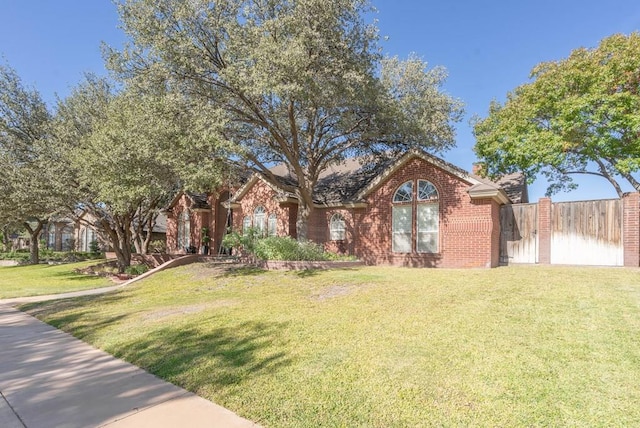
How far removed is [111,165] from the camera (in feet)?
49.2

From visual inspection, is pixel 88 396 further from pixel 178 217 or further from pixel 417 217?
pixel 178 217

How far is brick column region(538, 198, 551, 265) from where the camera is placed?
13.1 metres

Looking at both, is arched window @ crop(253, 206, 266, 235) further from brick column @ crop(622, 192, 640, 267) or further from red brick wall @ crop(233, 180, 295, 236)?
brick column @ crop(622, 192, 640, 267)

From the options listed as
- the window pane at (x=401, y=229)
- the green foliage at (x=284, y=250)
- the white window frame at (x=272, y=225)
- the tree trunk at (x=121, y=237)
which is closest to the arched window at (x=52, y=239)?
the tree trunk at (x=121, y=237)

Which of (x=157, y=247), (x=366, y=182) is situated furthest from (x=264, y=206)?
(x=157, y=247)

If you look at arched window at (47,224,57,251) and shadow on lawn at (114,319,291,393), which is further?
arched window at (47,224,57,251)

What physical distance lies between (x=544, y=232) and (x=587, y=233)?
1.25 metres

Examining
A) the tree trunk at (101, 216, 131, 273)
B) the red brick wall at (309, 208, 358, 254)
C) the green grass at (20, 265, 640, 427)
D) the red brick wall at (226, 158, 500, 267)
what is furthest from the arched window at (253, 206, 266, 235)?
the green grass at (20, 265, 640, 427)

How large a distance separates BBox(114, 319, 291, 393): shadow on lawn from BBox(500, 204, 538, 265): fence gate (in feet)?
36.0

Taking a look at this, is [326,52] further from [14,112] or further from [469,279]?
[14,112]

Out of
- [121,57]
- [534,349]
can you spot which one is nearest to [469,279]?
[534,349]

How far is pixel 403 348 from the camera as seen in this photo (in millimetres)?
5160

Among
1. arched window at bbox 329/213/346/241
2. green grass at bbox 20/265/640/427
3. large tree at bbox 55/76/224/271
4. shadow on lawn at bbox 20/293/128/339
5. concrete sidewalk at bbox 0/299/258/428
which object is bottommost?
shadow on lawn at bbox 20/293/128/339

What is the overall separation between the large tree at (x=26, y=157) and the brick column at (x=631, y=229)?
77.3 feet
